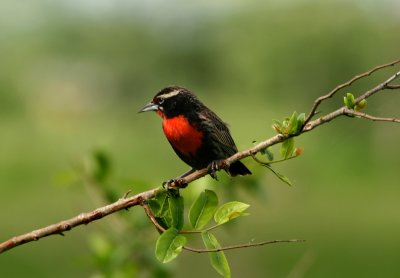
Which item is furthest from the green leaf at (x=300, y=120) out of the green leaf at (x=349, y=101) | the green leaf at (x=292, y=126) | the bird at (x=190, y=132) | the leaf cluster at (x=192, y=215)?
the bird at (x=190, y=132)

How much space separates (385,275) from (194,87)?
3102 centimetres

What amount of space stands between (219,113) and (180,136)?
32497 millimetres

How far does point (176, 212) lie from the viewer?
321 cm

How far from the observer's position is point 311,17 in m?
40.7

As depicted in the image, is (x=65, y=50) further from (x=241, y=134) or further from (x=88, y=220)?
(x=88, y=220)

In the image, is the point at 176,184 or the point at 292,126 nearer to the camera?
the point at 292,126

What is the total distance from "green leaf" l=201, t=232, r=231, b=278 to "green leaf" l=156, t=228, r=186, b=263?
0.25 feet

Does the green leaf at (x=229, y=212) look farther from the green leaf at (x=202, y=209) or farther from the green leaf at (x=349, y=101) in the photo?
the green leaf at (x=349, y=101)

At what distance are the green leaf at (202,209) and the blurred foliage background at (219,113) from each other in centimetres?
38

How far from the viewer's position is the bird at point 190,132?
4.60 meters

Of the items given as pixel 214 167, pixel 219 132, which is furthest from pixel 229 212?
pixel 219 132

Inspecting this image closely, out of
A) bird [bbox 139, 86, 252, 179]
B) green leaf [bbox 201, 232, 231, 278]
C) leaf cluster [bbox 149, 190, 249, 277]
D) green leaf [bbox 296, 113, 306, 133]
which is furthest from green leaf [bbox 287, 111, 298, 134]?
bird [bbox 139, 86, 252, 179]

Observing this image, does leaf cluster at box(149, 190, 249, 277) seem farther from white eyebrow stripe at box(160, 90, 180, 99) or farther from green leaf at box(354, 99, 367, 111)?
white eyebrow stripe at box(160, 90, 180, 99)

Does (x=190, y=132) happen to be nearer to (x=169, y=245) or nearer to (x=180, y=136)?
(x=180, y=136)
